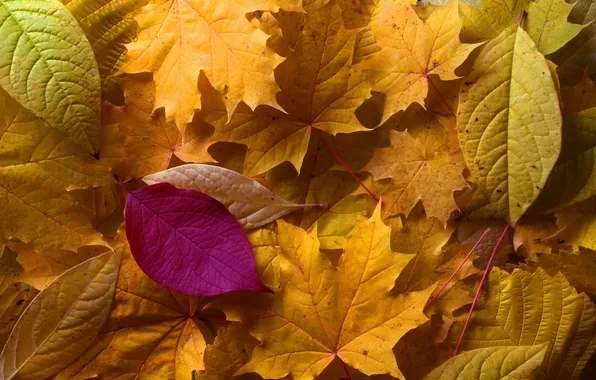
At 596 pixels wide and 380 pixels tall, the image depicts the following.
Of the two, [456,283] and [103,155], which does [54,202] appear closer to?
[103,155]

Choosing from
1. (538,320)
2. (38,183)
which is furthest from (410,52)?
(38,183)

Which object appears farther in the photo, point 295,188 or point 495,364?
point 295,188

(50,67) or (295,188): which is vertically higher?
(50,67)

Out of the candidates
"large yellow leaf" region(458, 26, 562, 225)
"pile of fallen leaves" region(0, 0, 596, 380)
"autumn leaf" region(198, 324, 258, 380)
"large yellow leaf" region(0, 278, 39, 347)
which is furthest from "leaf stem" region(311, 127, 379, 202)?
"large yellow leaf" region(0, 278, 39, 347)

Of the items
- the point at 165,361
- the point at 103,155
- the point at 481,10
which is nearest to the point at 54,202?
the point at 103,155

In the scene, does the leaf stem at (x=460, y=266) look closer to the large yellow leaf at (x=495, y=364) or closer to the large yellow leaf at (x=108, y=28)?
the large yellow leaf at (x=495, y=364)

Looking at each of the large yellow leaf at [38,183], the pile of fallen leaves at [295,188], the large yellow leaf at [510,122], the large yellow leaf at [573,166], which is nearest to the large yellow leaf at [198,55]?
the pile of fallen leaves at [295,188]

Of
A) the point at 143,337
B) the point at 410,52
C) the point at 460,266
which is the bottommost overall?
the point at 143,337

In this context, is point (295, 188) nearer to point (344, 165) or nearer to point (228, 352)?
point (344, 165)
